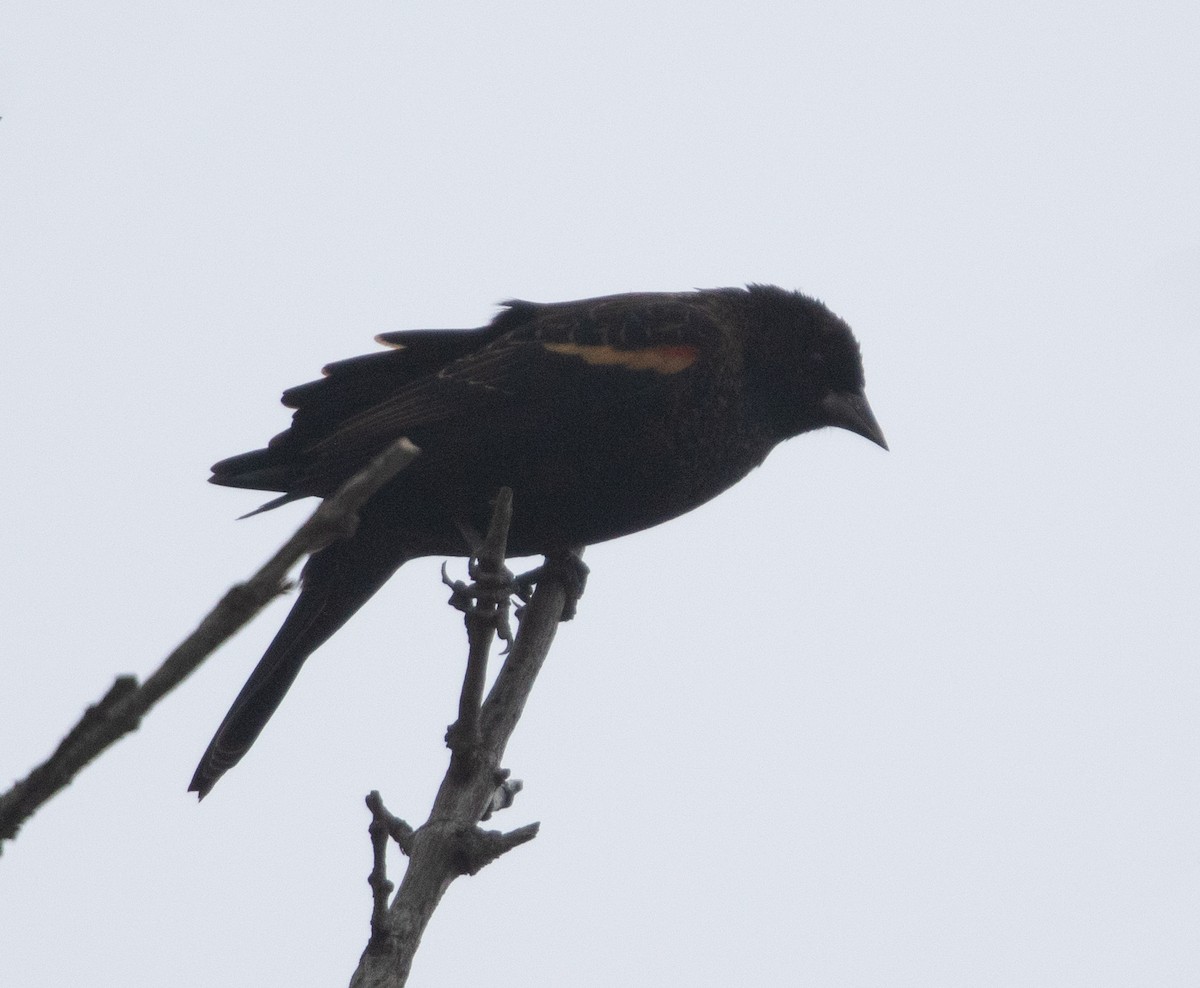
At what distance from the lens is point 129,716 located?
0.98 m

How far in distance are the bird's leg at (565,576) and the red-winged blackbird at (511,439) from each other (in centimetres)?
5

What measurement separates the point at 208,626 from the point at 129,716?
9 centimetres

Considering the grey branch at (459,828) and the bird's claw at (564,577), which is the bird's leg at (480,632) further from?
the bird's claw at (564,577)

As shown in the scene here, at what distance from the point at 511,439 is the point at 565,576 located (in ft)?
1.63

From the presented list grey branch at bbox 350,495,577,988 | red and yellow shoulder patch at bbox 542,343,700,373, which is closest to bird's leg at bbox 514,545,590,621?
red and yellow shoulder patch at bbox 542,343,700,373

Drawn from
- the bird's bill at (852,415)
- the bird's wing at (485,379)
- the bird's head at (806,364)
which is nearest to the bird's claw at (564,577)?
the bird's wing at (485,379)

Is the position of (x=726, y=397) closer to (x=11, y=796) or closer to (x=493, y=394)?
(x=493, y=394)

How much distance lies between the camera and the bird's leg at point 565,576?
457 centimetres

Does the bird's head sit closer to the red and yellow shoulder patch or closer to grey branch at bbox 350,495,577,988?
the red and yellow shoulder patch

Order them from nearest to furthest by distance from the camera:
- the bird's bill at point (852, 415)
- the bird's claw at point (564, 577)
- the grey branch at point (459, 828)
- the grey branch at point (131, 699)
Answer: the grey branch at point (131, 699)
the grey branch at point (459, 828)
the bird's claw at point (564, 577)
the bird's bill at point (852, 415)

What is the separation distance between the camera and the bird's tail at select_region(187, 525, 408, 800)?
14.1ft

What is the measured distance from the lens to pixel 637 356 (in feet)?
15.5

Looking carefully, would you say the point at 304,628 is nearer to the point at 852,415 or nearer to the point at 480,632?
the point at 480,632

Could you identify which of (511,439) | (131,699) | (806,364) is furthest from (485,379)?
(131,699)
